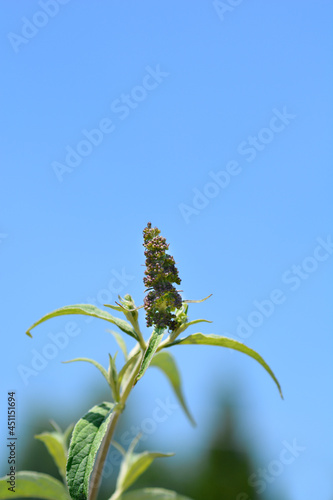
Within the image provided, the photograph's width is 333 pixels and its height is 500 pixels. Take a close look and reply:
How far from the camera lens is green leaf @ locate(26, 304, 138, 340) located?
108 inches

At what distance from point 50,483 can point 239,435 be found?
106 ft

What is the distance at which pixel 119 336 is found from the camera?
3391 millimetres

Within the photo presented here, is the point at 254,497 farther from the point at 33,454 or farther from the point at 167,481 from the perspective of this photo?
the point at 33,454

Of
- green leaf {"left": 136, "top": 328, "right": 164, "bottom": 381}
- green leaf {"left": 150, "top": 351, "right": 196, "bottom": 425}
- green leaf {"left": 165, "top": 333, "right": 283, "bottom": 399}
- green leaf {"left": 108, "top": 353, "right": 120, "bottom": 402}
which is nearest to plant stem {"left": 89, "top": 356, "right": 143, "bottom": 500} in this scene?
green leaf {"left": 108, "top": 353, "right": 120, "bottom": 402}

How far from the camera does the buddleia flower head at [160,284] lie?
2764 millimetres

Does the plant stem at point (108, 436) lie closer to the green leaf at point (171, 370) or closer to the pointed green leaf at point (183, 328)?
the pointed green leaf at point (183, 328)

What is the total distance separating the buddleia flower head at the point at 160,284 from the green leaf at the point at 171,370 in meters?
0.67

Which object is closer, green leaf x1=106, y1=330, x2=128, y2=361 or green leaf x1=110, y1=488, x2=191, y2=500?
green leaf x1=110, y1=488, x2=191, y2=500

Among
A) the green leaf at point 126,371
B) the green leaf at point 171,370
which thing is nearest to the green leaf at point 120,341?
the green leaf at point 171,370

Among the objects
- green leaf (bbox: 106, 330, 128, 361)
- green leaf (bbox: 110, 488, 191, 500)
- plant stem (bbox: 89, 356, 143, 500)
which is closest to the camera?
plant stem (bbox: 89, 356, 143, 500)

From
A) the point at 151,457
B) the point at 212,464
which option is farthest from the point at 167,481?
the point at 151,457

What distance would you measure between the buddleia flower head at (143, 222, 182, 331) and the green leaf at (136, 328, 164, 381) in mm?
37

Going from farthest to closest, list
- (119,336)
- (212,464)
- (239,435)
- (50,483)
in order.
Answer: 1. (239,435)
2. (212,464)
3. (119,336)
4. (50,483)

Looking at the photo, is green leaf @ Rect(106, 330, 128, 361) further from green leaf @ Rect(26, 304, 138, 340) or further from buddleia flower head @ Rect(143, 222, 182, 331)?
buddleia flower head @ Rect(143, 222, 182, 331)
